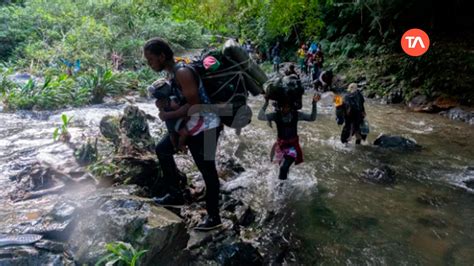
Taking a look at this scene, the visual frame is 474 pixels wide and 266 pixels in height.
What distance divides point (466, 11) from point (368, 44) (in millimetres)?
3896

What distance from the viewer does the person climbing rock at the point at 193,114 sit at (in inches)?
119

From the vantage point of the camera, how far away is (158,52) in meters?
3.05

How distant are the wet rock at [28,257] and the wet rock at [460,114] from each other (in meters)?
10.4

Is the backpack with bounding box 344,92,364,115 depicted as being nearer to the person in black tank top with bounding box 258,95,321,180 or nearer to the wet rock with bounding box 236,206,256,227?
the person in black tank top with bounding box 258,95,321,180

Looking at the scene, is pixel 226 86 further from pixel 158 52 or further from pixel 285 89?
pixel 285 89

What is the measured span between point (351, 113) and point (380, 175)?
1856 mm

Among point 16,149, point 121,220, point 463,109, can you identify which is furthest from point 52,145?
point 463,109

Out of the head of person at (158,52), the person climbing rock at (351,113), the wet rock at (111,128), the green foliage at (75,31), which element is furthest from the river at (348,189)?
the green foliage at (75,31)

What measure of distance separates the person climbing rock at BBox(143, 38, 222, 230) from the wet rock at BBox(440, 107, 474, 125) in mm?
9011

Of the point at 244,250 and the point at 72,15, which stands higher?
Answer: the point at 72,15

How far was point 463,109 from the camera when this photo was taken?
1053cm

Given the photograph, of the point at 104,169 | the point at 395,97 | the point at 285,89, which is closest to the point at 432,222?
the point at 285,89

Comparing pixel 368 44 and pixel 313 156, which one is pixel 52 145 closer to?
pixel 313 156

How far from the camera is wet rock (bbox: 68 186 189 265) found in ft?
9.23
